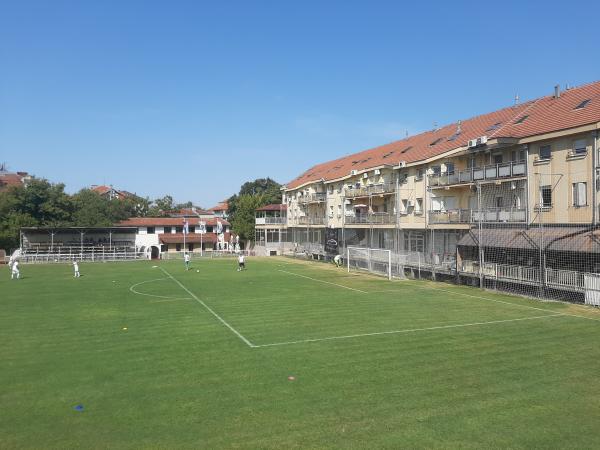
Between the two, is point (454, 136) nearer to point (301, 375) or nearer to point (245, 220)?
point (301, 375)

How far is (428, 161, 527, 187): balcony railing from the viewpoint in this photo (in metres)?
30.9

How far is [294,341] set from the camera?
16219 mm

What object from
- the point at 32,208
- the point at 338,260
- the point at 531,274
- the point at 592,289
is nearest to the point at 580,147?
the point at 531,274

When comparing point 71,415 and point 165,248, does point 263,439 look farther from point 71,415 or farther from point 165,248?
point 165,248

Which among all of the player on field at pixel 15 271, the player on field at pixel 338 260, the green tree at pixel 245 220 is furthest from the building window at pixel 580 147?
the green tree at pixel 245 220

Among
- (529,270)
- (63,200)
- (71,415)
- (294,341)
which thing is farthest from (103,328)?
(63,200)

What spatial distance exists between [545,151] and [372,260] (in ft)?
54.9

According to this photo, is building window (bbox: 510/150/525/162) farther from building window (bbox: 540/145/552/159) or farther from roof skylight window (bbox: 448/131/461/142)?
roof skylight window (bbox: 448/131/461/142)

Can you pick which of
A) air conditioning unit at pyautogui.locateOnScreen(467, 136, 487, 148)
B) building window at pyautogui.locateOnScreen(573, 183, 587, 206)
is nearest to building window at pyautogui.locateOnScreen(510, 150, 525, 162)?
air conditioning unit at pyautogui.locateOnScreen(467, 136, 487, 148)

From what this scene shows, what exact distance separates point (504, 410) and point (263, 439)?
4.97 meters

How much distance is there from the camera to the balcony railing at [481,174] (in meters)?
30.9

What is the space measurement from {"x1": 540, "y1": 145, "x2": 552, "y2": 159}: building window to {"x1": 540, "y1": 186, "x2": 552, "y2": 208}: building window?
6.11 ft

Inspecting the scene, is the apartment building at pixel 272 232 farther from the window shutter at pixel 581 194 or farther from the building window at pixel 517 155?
the window shutter at pixel 581 194

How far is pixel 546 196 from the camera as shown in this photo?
96.2 ft
